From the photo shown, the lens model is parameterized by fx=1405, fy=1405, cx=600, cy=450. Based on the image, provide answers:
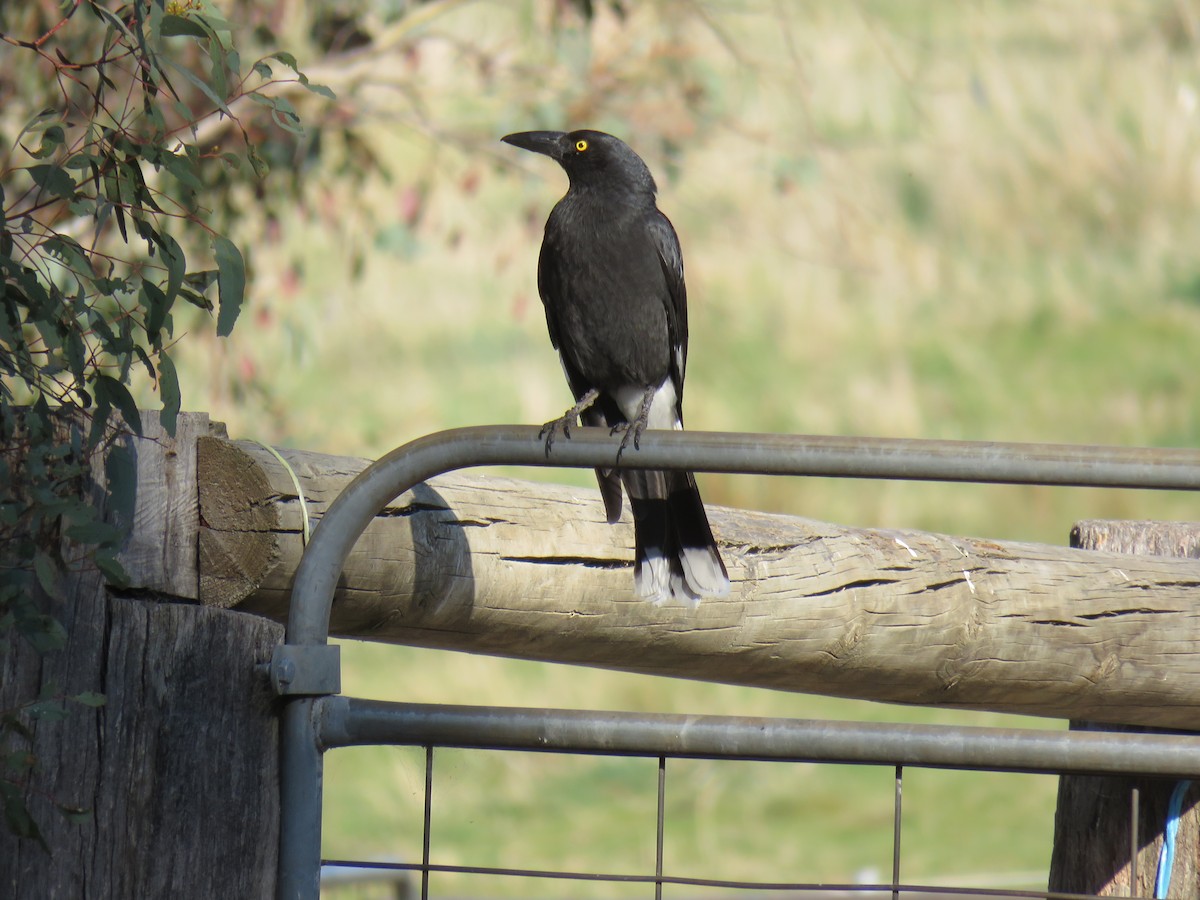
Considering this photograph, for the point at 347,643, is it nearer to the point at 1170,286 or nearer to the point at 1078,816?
the point at 1078,816

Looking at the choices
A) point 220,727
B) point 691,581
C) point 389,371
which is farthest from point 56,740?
point 389,371

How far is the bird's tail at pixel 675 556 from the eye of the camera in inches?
64.1

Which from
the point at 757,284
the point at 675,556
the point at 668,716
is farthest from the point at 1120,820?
the point at 757,284

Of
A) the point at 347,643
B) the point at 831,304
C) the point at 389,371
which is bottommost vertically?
the point at 347,643

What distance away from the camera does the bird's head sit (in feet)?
10.2

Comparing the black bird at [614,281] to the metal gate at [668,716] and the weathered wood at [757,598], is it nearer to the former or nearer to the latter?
the weathered wood at [757,598]

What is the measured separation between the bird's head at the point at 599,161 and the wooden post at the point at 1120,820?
1.37m

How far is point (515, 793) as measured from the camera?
8320mm

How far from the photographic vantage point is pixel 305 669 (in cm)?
129

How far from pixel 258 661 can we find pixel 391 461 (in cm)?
26

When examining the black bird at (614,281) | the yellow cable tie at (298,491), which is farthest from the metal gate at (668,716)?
the black bird at (614,281)

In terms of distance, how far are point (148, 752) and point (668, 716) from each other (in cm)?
50

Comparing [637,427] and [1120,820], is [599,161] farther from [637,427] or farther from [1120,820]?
[1120,820]

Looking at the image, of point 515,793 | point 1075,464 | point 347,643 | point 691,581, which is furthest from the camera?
point 347,643
